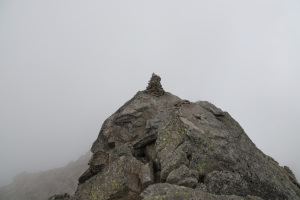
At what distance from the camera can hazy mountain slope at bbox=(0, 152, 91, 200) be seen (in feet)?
312

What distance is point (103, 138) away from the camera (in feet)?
90.3

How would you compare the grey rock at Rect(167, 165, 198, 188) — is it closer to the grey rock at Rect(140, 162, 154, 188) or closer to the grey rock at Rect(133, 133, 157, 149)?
the grey rock at Rect(140, 162, 154, 188)

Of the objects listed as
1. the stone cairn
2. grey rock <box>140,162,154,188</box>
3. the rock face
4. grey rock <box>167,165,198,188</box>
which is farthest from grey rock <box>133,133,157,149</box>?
the stone cairn

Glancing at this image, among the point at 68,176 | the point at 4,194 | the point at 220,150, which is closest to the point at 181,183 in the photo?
the point at 220,150

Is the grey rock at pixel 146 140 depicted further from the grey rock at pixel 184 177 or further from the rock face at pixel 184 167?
Result: the grey rock at pixel 184 177

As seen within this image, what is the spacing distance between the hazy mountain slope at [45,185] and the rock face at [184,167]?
88.2m

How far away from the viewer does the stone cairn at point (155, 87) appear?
31.9m

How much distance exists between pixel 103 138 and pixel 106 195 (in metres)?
11.0

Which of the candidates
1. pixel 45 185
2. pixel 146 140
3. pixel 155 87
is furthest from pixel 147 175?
pixel 45 185

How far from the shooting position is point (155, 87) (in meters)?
32.5

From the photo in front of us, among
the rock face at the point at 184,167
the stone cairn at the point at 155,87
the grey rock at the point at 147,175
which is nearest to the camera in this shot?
the rock face at the point at 184,167

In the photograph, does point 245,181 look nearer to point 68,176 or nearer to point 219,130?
point 219,130

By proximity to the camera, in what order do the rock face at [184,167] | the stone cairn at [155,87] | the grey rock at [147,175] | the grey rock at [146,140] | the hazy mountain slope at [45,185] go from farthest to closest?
the hazy mountain slope at [45,185] < the stone cairn at [155,87] < the grey rock at [146,140] < the grey rock at [147,175] < the rock face at [184,167]

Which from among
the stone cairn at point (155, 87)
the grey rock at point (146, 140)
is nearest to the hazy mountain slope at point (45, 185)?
the stone cairn at point (155, 87)
